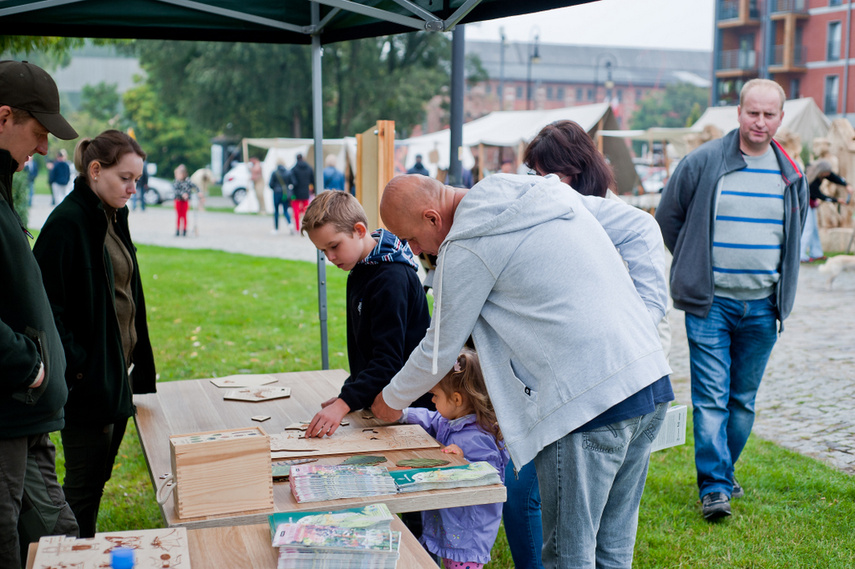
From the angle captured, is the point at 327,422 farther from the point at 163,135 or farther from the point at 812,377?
the point at 163,135

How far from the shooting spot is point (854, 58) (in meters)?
43.2

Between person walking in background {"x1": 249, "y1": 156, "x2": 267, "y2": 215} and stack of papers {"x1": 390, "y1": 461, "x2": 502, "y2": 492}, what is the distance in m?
23.7

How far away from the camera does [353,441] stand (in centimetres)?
250

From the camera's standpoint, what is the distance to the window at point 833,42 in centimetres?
4384

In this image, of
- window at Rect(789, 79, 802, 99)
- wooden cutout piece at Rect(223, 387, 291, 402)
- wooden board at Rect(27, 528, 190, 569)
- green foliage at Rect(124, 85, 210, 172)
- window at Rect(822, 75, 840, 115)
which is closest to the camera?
wooden board at Rect(27, 528, 190, 569)

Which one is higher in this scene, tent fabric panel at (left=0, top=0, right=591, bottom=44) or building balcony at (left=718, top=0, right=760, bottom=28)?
building balcony at (left=718, top=0, right=760, bottom=28)

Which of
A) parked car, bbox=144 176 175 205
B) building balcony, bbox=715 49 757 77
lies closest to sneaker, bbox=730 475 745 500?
parked car, bbox=144 176 175 205

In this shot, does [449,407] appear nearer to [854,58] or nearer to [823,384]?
[823,384]

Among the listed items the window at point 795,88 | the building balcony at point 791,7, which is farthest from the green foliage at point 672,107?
the building balcony at point 791,7

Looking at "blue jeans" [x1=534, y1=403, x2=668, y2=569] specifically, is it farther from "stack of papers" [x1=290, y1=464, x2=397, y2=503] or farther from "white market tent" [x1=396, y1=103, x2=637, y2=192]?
"white market tent" [x1=396, y1=103, x2=637, y2=192]

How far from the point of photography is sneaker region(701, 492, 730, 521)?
3.80m

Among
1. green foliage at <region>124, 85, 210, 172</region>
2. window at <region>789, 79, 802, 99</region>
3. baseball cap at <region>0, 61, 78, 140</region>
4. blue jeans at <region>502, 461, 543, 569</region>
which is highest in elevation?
window at <region>789, 79, 802, 99</region>

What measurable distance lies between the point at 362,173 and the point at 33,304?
3.25 metres

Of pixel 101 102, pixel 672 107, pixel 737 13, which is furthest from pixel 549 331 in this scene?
pixel 672 107
